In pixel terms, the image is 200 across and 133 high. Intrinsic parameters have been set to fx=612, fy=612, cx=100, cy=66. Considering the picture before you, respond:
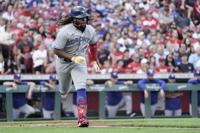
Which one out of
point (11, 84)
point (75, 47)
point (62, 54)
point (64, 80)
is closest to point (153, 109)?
point (11, 84)

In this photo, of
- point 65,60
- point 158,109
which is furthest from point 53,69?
point 65,60

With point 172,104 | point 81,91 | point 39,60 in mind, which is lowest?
point 172,104

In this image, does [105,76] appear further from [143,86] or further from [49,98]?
[49,98]

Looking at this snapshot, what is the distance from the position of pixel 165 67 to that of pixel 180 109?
138 centimetres

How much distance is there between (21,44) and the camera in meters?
16.6

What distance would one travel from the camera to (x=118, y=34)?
1814cm

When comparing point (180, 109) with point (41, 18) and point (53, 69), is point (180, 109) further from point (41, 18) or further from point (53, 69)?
point (41, 18)

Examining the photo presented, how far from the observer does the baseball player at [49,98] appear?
15.3 m

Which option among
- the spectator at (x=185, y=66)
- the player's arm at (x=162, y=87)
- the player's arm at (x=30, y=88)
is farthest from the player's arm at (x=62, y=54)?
the spectator at (x=185, y=66)

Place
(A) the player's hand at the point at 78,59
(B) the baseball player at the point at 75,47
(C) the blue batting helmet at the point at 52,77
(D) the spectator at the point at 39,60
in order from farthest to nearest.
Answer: (D) the spectator at the point at 39,60, (C) the blue batting helmet at the point at 52,77, (B) the baseball player at the point at 75,47, (A) the player's hand at the point at 78,59

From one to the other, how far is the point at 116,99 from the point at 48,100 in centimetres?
174

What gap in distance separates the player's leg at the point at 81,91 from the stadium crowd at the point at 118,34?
574cm

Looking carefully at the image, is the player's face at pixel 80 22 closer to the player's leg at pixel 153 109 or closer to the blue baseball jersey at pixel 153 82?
the blue baseball jersey at pixel 153 82

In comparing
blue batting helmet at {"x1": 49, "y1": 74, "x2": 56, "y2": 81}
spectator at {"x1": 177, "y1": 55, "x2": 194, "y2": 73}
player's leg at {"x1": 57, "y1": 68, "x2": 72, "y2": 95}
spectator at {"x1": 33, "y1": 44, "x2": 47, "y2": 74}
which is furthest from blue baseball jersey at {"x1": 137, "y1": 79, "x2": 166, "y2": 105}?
player's leg at {"x1": 57, "y1": 68, "x2": 72, "y2": 95}
